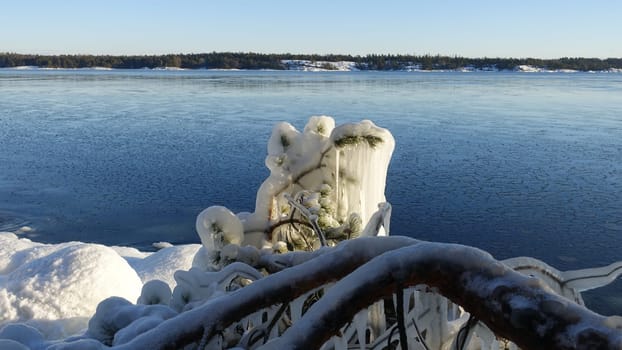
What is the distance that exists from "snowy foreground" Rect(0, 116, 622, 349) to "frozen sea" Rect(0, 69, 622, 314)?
8625mm

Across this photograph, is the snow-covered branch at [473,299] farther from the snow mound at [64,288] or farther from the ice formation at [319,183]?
the snow mound at [64,288]

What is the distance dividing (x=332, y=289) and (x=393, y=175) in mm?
17960

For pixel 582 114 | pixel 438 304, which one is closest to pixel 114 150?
pixel 438 304

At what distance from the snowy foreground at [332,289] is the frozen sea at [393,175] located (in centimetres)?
863

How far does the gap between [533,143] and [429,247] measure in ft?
80.9

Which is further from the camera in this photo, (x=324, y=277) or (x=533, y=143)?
(x=533, y=143)

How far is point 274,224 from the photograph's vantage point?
4.80 m

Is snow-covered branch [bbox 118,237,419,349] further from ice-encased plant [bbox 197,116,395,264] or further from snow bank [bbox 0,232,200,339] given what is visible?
snow bank [bbox 0,232,200,339]

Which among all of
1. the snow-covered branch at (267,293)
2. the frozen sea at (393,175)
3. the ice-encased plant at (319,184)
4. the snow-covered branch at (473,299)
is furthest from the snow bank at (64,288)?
the frozen sea at (393,175)

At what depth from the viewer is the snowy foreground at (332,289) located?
147cm

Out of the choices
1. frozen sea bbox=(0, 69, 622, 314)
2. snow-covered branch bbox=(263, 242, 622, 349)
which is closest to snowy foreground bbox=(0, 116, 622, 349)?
snow-covered branch bbox=(263, 242, 622, 349)

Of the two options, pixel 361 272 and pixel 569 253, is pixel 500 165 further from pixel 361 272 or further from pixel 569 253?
pixel 361 272

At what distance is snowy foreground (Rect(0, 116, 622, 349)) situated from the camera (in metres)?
1.47

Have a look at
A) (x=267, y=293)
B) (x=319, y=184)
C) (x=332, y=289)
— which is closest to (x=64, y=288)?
(x=319, y=184)
